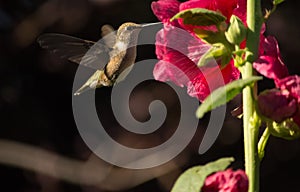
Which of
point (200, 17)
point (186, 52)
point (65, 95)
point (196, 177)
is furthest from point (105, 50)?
point (65, 95)

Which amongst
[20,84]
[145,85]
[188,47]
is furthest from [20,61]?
[188,47]

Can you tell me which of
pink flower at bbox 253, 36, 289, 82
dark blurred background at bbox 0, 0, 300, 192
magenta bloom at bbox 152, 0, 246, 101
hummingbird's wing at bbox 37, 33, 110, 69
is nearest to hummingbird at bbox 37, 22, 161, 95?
hummingbird's wing at bbox 37, 33, 110, 69

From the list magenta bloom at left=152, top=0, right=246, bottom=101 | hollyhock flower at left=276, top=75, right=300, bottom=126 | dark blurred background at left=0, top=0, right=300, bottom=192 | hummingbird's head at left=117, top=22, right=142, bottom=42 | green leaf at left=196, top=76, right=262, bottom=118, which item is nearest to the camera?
green leaf at left=196, top=76, right=262, bottom=118

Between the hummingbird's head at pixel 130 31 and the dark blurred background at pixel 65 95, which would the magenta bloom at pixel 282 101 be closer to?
the hummingbird's head at pixel 130 31

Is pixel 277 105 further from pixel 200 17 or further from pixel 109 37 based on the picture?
pixel 109 37

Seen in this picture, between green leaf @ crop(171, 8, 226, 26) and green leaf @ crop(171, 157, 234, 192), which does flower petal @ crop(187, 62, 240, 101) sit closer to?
green leaf @ crop(171, 8, 226, 26)

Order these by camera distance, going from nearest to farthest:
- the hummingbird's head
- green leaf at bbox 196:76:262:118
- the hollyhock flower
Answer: green leaf at bbox 196:76:262:118, the hollyhock flower, the hummingbird's head

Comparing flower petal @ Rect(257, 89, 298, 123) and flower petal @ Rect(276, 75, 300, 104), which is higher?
flower petal @ Rect(276, 75, 300, 104)
